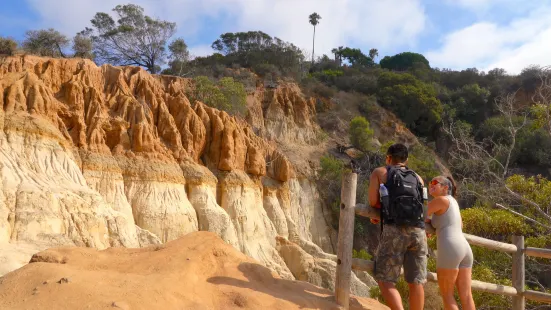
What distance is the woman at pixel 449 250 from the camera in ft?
17.0

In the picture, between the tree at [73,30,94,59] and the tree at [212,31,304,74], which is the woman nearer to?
the tree at [73,30,94,59]

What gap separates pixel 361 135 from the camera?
33.1 metres

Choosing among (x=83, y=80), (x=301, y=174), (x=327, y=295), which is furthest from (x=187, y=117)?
(x=327, y=295)

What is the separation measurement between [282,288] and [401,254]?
51.7 inches

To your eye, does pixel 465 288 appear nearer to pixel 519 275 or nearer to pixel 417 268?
pixel 417 268

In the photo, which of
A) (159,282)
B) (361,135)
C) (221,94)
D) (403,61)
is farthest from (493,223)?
(403,61)

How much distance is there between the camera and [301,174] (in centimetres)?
2812

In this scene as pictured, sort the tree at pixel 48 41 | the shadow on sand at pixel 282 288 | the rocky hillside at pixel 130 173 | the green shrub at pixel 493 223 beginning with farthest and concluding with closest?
the tree at pixel 48 41
the rocky hillside at pixel 130 173
the green shrub at pixel 493 223
the shadow on sand at pixel 282 288

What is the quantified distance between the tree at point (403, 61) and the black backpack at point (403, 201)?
2254 inches

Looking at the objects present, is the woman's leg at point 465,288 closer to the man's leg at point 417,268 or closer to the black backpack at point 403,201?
the man's leg at point 417,268

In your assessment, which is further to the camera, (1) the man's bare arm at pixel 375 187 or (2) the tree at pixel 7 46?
(2) the tree at pixel 7 46

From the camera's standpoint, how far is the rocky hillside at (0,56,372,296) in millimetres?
12648

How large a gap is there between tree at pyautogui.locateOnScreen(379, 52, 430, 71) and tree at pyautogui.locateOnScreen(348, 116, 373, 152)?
96.0ft

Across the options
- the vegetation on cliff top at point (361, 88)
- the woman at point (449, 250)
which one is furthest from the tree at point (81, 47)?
the woman at point (449, 250)
